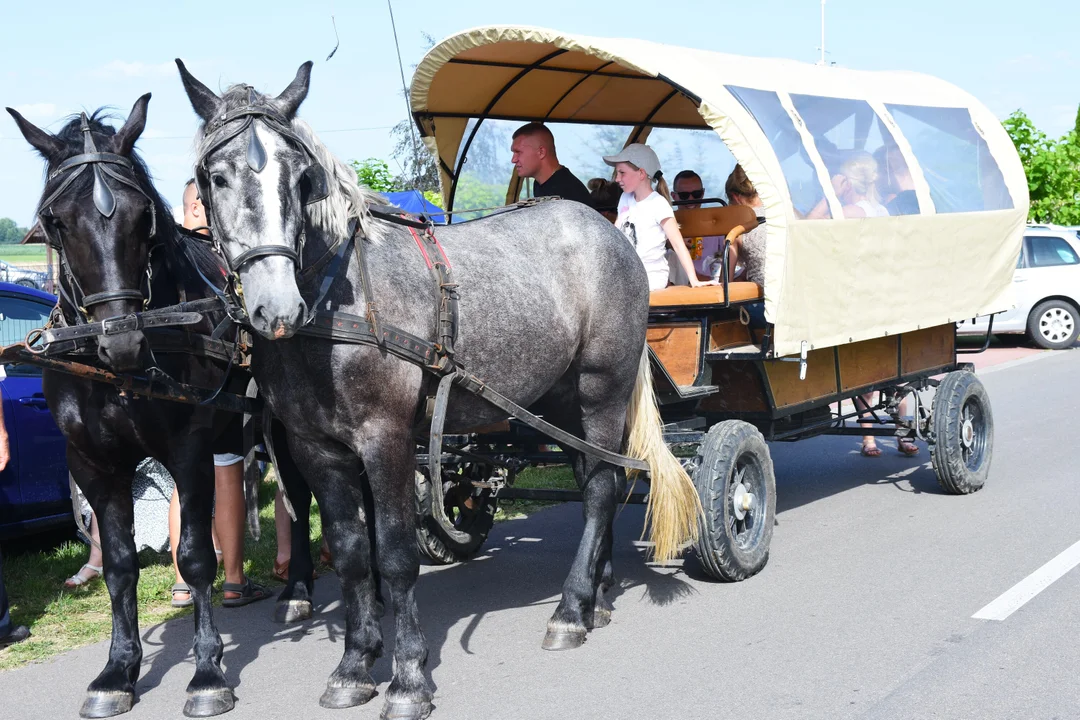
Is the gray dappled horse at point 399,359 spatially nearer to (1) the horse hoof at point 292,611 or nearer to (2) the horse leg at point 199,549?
(2) the horse leg at point 199,549

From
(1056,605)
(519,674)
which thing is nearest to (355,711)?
(519,674)

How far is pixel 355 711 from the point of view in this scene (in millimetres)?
4195

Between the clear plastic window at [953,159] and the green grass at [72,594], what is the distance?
352cm

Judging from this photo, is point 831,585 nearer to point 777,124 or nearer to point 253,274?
point 777,124

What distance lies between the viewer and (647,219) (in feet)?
20.1

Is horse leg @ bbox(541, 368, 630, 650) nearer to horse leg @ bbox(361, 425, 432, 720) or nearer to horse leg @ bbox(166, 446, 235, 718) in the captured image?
horse leg @ bbox(361, 425, 432, 720)

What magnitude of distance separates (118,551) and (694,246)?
416 cm

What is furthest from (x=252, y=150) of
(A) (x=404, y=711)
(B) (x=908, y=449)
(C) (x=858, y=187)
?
(B) (x=908, y=449)

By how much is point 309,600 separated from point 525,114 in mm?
3761

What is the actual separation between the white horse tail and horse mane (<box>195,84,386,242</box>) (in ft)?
5.76

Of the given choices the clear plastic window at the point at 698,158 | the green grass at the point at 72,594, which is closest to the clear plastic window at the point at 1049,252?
the clear plastic window at the point at 698,158

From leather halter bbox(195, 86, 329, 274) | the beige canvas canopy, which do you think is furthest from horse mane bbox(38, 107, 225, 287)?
the beige canvas canopy

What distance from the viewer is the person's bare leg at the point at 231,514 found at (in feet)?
18.5

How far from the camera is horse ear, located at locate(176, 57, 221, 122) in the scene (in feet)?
12.6
